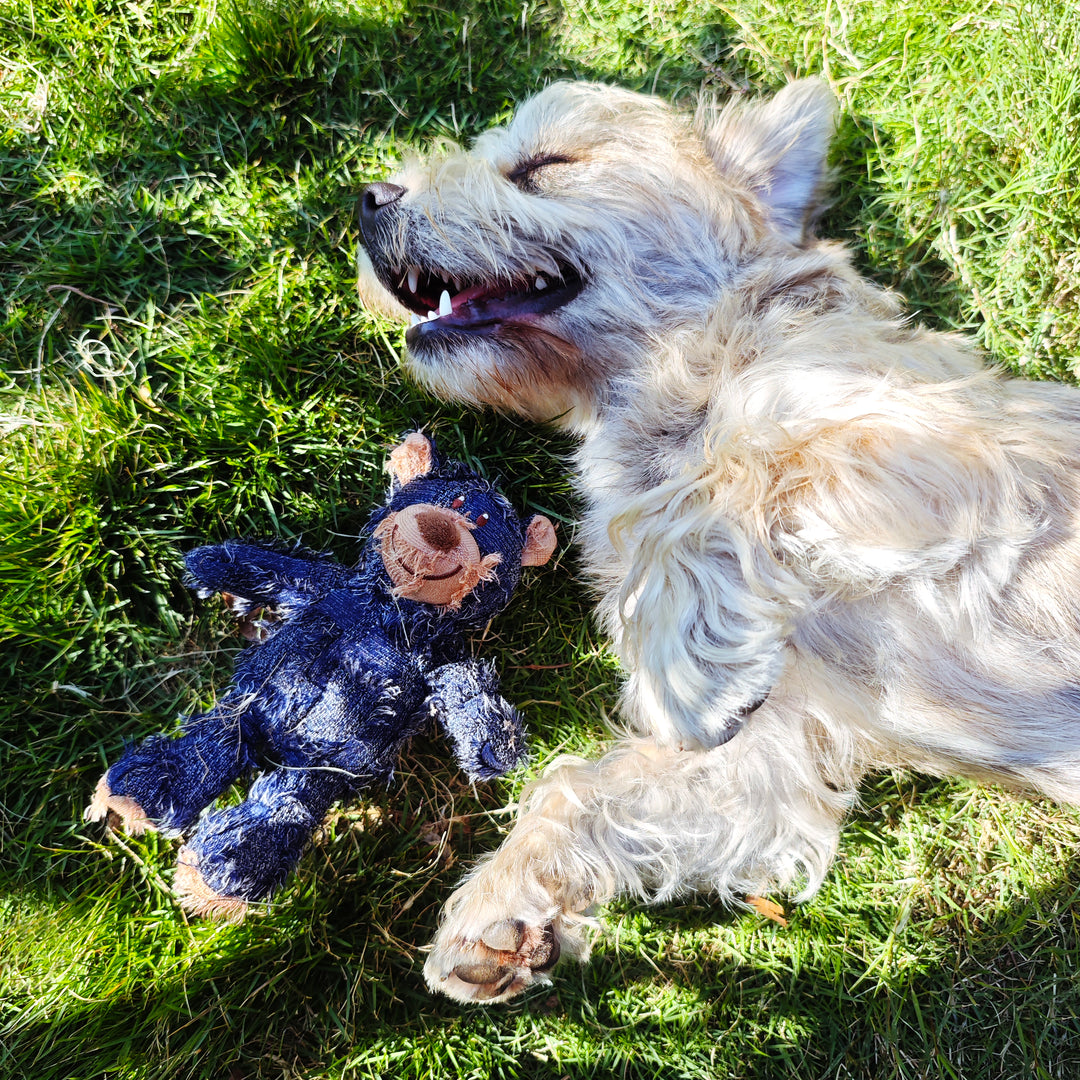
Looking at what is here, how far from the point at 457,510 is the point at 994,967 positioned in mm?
2979

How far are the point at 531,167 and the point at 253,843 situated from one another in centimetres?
246

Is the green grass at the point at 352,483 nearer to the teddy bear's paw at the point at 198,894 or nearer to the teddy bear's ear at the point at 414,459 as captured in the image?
the teddy bear's ear at the point at 414,459

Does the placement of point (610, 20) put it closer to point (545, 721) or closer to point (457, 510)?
point (457, 510)

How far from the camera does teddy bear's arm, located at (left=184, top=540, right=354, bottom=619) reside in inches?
107

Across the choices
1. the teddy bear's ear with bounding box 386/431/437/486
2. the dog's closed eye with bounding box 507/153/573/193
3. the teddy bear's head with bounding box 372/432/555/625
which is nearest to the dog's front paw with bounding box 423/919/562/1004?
the teddy bear's head with bounding box 372/432/555/625

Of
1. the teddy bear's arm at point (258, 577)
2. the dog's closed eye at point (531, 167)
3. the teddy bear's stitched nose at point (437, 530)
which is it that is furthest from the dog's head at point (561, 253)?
the teddy bear's arm at point (258, 577)

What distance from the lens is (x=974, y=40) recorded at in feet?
11.8

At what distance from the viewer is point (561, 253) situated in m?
2.72

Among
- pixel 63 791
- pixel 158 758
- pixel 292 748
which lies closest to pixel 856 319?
pixel 292 748

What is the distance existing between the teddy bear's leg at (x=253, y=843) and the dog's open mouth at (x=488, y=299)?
1.52 meters

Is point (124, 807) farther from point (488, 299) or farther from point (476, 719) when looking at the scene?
point (488, 299)

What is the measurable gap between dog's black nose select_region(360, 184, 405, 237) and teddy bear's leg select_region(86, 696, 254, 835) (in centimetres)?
167

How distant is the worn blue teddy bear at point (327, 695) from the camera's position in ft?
8.11

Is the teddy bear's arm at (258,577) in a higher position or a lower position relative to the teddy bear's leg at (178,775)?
higher
